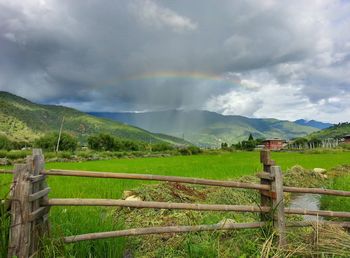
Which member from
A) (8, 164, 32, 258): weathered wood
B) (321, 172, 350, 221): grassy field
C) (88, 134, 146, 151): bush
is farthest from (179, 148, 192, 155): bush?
(8, 164, 32, 258): weathered wood

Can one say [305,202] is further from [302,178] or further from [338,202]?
[302,178]

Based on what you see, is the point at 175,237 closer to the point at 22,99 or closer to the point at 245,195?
the point at 245,195

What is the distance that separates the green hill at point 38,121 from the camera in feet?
320

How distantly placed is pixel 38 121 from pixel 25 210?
138 meters

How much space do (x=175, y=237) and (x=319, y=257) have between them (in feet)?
6.46

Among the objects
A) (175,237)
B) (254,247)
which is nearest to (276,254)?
(254,247)

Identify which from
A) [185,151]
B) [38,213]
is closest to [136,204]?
[38,213]

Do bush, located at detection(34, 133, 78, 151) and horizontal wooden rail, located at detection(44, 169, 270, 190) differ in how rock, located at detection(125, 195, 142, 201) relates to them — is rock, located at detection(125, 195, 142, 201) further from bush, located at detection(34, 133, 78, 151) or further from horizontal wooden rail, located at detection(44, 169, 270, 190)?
bush, located at detection(34, 133, 78, 151)

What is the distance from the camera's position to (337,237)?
385 cm

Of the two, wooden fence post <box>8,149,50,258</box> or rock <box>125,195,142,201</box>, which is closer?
wooden fence post <box>8,149,50,258</box>

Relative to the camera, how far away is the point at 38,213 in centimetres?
328

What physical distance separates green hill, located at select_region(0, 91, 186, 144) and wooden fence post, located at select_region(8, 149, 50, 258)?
254 ft

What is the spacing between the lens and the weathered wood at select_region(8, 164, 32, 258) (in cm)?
301

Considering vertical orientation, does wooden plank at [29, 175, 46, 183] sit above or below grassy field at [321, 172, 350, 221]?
above
